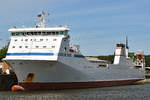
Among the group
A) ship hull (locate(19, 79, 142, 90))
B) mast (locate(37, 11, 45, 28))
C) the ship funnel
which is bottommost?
ship hull (locate(19, 79, 142, 90))

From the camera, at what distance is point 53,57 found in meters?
31.8

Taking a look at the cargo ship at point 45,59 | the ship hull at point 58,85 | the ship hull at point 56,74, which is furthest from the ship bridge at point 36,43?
the ship hull at point 58,85

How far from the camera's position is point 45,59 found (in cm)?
3122

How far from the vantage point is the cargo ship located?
31766mm

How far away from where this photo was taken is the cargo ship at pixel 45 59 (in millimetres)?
31766

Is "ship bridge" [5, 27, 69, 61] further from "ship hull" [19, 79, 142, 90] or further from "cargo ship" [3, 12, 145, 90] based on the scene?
"ship hull" [19, 79, 142, 90]

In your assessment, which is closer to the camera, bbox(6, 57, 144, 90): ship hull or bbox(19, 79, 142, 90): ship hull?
bbox(6, 57, 144, 90): ship hull

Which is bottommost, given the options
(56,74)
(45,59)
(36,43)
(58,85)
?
(58,85)

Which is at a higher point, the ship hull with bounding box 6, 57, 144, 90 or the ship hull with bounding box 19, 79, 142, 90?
the ship hull with bounding box 6, 57, 144, 90

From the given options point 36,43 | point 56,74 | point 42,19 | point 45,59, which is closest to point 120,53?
point 42,19

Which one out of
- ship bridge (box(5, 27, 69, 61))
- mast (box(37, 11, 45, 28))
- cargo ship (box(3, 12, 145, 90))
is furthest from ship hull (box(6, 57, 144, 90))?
mast (box(37, 11, 45, 28))

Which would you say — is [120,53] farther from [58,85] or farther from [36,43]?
[36,43]

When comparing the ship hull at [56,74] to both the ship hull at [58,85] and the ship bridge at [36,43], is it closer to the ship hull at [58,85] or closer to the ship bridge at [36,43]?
the ship hull at [58,85]

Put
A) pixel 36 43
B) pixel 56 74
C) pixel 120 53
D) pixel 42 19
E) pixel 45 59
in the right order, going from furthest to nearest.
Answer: pixel 120 53, pixel 42 19, pixel 36 43, pixel 56 74, pixel 45 59
